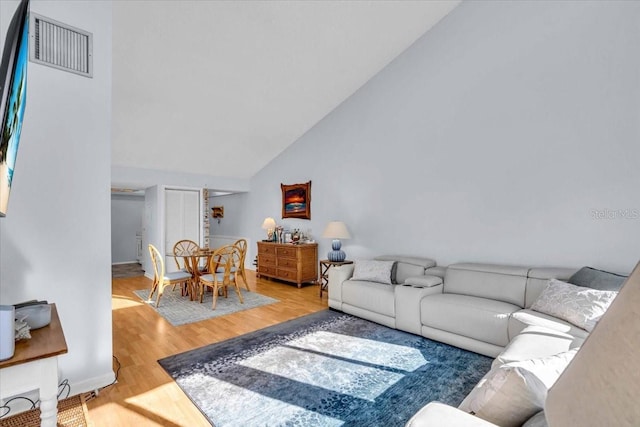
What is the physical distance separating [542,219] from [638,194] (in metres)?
0.72

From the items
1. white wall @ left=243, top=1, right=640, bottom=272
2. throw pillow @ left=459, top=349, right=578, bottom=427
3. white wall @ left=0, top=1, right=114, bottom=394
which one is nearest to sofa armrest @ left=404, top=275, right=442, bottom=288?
white wall @ left=243, top=1, right=640, bottom=272

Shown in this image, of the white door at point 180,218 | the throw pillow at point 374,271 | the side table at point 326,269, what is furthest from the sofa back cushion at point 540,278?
the white door at point 180,218

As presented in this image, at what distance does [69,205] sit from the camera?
2.10 meters

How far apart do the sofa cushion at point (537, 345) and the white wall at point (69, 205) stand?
271 cm

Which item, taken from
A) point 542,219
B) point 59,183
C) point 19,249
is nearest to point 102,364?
point 19,249

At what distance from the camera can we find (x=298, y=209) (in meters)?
5.85

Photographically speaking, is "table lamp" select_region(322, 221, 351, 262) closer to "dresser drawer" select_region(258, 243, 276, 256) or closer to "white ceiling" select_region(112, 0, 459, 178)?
"dresser drawer" select_region(258, 243, 276, 256)

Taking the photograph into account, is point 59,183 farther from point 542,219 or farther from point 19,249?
point 542,219

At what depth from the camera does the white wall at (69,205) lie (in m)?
1.94

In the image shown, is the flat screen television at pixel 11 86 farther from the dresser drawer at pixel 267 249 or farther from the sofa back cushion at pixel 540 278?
Result: the dresser drawer at pixel 267 249

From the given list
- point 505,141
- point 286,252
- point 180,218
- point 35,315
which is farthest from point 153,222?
point 505,141

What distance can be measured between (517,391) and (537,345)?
3.27ft

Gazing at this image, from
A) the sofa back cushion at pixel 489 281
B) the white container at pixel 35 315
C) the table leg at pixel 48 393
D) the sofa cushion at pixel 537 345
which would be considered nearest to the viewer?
the table leg at pixel 48 393

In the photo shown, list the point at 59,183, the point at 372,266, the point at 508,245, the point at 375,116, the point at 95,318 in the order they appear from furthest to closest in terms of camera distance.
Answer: the point at 375,116 → the point at 372,266 → the point at 508,245 → the point at 95,318 → the point at 59,183
